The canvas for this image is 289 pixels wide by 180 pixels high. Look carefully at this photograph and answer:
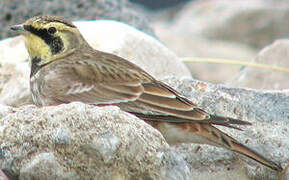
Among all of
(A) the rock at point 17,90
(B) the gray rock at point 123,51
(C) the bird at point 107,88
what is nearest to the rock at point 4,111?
(C) the bird at point 107,88

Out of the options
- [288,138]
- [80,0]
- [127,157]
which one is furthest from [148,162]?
[80,0]

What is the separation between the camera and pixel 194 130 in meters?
4.39

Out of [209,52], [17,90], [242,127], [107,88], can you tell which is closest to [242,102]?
[242,127]

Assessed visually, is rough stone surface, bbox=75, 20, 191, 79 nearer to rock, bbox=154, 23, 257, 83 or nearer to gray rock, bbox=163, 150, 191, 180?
gray rock, bbox=163, 150, 191, 180

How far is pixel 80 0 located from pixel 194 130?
429 centimetres

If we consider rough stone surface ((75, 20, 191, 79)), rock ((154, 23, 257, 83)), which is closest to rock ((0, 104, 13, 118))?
rough stone surface ((75, 20, 191, 79))

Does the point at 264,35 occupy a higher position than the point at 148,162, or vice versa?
the point at 148,162

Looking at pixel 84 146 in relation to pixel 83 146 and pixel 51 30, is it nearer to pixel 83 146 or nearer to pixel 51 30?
pixel 83 146

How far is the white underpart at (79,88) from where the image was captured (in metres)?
4.70

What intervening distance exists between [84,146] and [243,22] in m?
10.7

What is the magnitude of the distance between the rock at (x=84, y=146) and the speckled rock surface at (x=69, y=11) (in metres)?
4.37

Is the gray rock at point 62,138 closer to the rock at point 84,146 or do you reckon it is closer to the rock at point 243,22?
the rock at point 84,146

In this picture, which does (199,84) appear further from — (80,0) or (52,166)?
(80,0)

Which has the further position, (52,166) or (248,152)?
(248,152)
